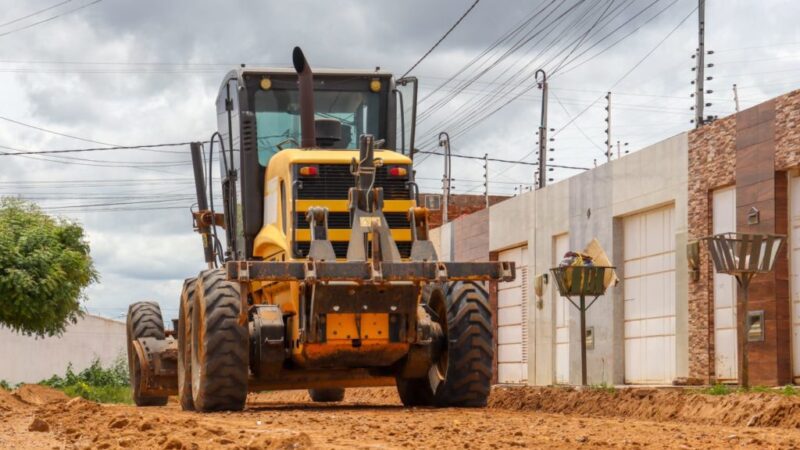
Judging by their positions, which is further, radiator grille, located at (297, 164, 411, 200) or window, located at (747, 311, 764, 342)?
window, located at (747, 311, 764, 342)

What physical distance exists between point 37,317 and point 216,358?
20.6 m

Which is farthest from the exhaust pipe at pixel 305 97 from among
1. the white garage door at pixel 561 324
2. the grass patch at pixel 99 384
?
the grass patch at pixel 99 384

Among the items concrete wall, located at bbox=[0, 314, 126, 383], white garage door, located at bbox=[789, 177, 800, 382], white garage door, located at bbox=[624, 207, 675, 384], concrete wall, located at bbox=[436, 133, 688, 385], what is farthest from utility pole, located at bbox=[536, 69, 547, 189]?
concrete wall, located at bbox=[0, 314, 126, 383]

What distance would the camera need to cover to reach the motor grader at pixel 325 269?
47.5 feet

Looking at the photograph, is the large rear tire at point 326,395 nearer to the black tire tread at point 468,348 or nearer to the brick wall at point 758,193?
the brick wall at point 758,193

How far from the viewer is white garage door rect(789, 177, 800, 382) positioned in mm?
20547

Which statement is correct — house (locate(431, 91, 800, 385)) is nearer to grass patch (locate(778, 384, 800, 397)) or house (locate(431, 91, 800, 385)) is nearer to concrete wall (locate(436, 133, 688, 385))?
concrete wall (locate(436, 133, 688, 385))

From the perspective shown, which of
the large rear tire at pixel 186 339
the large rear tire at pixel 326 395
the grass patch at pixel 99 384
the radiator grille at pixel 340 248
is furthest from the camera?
the grass patch at pixel 99 384

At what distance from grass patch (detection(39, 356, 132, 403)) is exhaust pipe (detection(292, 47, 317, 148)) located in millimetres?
19283

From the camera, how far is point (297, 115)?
16.4 m

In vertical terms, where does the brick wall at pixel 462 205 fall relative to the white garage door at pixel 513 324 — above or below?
above

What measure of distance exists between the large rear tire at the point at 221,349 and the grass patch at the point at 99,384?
19.5 metres

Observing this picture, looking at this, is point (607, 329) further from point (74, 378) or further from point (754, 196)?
point (74, 378)

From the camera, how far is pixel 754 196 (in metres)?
21.3
